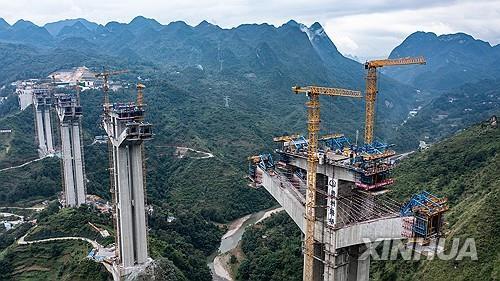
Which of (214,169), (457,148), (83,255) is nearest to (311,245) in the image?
(83,255)

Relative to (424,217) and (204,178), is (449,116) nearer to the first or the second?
(204,178)

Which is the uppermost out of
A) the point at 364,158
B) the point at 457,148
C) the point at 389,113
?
the point at 364,158

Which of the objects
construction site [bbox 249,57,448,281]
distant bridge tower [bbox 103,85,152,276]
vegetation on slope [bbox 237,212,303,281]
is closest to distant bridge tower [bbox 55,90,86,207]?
vegetation on slope [bbox 237,212,303,281]

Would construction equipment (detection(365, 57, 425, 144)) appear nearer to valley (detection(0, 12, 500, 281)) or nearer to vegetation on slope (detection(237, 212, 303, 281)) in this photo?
valley (detection(0, 12, 500, 281))

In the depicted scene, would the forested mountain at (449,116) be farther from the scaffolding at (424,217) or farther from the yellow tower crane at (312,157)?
the scaffolding at (424,217)

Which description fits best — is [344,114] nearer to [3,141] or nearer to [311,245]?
[3,141]

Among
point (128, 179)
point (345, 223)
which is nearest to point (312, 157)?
point (345, 223)
